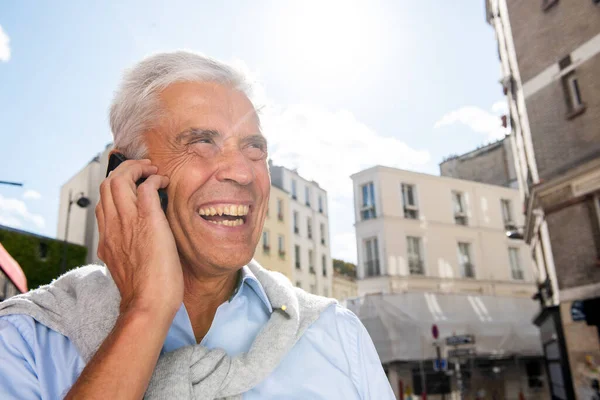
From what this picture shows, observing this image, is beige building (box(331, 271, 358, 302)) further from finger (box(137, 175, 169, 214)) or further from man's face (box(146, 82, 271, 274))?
finger (box(137, 175, 169, 214))

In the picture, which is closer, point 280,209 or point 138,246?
point 138,246

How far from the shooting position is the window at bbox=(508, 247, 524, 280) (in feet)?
92.3

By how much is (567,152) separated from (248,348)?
11663 millimetres

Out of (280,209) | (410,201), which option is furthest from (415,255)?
(280,209)

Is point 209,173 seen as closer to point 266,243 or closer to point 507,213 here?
point 266,243

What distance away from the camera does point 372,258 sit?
25.6 metres

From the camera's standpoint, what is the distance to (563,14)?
36.8ft

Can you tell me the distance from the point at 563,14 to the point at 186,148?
1264 centimetres

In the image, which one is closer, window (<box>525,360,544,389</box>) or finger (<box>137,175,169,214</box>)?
finger (<box>137,175,169,214</box>)

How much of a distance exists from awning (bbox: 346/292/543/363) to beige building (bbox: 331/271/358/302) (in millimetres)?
17182

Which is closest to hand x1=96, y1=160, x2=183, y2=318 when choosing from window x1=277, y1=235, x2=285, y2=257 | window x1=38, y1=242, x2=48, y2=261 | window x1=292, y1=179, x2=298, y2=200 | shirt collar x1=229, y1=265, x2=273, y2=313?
shirt collar x1=229, y1=265, x2=273, y2=313

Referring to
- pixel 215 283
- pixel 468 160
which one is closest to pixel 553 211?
pixel 215 283

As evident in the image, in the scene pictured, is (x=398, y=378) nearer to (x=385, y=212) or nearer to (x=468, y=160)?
(x=385, y=212)

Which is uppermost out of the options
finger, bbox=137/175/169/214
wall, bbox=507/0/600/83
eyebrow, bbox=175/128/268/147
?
wall, bbox=507/0/600/83
